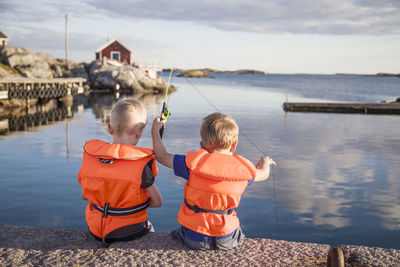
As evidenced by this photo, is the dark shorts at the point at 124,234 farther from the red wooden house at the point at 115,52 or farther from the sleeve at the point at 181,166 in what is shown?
the red wooden house at the point at 115,52

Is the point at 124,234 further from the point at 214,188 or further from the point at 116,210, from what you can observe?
the point at 214,188

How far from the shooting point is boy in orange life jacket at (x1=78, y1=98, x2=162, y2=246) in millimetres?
3072

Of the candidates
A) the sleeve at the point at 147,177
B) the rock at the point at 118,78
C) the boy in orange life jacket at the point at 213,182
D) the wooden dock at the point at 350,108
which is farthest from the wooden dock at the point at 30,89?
the boy in orange life jacket at the point at 213,182

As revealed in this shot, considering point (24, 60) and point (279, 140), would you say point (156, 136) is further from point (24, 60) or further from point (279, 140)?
point (24, 60)

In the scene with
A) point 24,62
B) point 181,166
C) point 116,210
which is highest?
point 24,62

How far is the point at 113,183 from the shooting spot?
10.2ft

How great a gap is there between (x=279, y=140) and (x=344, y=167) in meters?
4.87

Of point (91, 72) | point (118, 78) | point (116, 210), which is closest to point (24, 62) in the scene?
point (91, 72)

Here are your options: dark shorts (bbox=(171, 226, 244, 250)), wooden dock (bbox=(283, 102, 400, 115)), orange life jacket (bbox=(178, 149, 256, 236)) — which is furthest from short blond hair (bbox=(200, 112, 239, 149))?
wooden dock (bbox=(283, 102, 400, 115))

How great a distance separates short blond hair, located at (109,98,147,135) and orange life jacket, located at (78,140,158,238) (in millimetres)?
223

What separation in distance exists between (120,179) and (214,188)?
802 mm

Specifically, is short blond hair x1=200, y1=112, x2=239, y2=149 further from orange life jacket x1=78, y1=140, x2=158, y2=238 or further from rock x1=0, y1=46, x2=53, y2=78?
rock x1=0, y1=46, x2=53, y2=78

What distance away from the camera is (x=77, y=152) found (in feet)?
41.7

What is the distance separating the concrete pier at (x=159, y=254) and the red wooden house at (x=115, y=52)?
51.1 m
